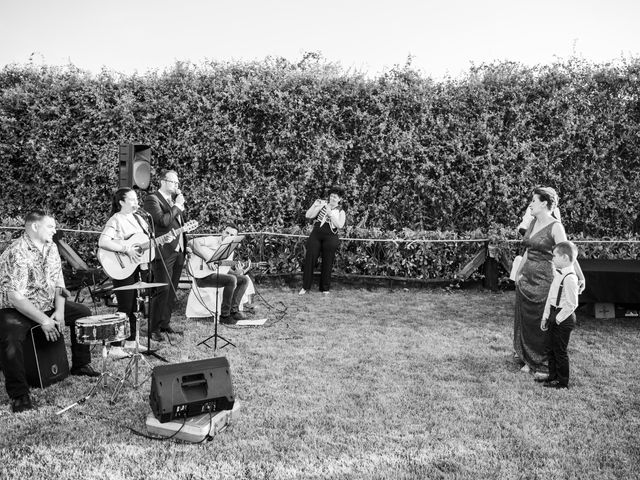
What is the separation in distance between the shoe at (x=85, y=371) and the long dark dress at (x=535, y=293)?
4.40 meters

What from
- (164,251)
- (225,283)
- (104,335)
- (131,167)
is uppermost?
(131,167)

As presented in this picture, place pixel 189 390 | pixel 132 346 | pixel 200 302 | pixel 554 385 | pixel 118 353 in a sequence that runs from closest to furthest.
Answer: pixel 189 390 < pixel 554 385 < pixel 118 353 < pixel 132 346 < pixel 200 302

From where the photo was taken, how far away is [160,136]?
37.1ft

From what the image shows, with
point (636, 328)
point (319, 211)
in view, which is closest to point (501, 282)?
point (636, 328)

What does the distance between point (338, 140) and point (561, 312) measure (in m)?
6.70

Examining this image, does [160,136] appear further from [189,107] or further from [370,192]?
[370,192]

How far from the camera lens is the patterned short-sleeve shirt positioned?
199 inches

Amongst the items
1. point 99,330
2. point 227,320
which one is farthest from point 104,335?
point 227,320

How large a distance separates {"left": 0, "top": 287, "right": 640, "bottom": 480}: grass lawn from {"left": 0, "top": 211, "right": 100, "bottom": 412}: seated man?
356mm

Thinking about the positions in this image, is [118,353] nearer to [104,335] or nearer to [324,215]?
[104,335]

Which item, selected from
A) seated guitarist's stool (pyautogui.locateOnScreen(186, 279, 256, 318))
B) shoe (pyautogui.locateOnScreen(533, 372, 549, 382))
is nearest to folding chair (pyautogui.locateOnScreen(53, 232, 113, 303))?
seated guitarist's stool (pyautogui.locateOnScreen(186, 279, 256, 318))

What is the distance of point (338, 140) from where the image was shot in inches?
439

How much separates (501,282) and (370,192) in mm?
3015

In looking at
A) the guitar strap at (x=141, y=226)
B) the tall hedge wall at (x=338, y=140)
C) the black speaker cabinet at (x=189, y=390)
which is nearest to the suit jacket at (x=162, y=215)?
the guitar strap at (x=141, y=226)
